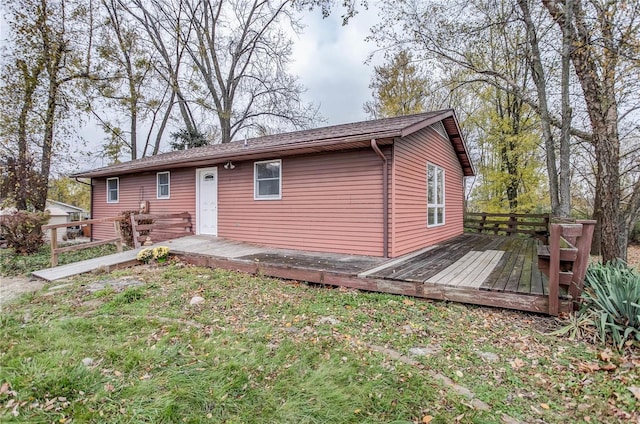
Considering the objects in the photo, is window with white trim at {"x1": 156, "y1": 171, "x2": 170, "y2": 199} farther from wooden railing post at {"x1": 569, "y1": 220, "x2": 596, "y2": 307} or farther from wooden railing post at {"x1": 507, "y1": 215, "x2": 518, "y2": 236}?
wooden railing post at {"x1": 507, "y1": 215, "x2": 518, "y2": 236}

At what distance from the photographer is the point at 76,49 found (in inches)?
484

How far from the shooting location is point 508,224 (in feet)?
39.9

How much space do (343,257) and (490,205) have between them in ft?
34.9

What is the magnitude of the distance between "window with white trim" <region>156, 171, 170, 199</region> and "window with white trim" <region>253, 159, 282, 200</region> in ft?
13.1

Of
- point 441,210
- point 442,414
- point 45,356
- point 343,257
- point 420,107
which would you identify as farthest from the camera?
point 420,107

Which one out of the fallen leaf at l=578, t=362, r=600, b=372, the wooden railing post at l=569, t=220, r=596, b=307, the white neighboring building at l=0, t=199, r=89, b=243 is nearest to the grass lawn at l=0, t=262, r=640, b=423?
the fallen leaf at l=578, t=362, r=600, b=372

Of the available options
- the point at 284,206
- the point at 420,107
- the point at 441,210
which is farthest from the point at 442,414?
the point at 420,107

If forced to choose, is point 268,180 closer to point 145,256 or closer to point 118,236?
point 145,256

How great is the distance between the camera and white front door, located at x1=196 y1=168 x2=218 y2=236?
9.20 meters

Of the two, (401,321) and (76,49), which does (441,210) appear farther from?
(76,49)

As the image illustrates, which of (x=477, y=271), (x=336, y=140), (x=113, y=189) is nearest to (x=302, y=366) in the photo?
(x=477, y=271)

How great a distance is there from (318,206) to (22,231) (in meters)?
8.69

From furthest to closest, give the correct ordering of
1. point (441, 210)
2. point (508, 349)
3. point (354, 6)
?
point (441, 210) → point (354, 6) → point (508, 349)

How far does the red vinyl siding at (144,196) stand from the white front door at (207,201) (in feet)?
0.77
